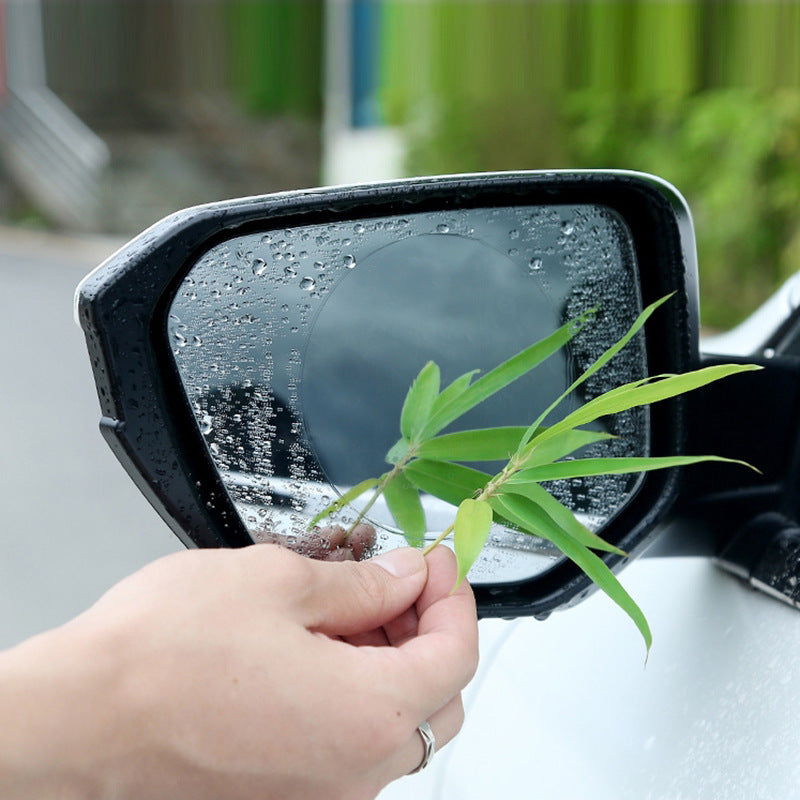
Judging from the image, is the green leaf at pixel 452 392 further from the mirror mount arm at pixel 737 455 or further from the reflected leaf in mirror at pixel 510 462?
the mirror mount arm at pixel 737 455

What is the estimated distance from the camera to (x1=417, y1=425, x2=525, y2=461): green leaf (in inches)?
43.9

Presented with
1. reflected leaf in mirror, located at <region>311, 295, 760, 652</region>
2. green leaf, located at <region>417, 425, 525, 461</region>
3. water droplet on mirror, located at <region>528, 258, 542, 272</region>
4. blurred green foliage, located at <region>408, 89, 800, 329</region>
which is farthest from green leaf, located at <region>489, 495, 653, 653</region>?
blurred green foliage, located at <region>408, 89, 800, 329</region>

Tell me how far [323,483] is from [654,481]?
16.8 inches

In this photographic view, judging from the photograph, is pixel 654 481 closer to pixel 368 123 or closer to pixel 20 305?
pixel 20 305

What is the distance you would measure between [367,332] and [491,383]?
5.8 inches

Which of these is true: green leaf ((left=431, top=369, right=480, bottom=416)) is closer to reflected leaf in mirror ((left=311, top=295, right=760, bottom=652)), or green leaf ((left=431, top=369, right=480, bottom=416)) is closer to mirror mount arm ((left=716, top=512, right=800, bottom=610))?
reflected leaf in mirror ((left=311, top=295, right=760, bottom=652))

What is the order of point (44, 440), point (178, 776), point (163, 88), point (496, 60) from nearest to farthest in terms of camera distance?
point (178, 776) → point (44, 440) → point (496, 60) → point (163, 88)

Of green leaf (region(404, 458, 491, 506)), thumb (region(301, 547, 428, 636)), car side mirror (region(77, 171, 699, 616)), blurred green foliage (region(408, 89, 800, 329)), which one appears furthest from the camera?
blurred green foliage (region(408, 89, 800, 329))

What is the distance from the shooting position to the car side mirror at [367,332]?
38.4 inches

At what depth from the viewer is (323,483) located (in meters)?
1.15

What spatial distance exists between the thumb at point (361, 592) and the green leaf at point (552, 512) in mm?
116

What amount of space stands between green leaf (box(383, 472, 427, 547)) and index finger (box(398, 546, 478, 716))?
12 centimetres

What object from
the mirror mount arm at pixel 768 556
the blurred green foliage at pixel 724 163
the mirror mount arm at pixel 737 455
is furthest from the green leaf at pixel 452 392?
the blurred green foliage at pixel 724 163

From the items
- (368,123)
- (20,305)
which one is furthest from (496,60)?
(20,305)
